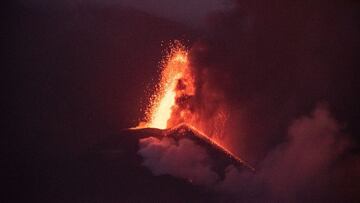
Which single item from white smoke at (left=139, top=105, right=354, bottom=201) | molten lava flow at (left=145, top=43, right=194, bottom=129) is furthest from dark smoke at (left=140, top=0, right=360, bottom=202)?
molten lava flow at (left=145, top=43, right=194, bottom=129)

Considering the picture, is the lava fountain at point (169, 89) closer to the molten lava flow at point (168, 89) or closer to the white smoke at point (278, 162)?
the molten lava flow at point (168, 89)

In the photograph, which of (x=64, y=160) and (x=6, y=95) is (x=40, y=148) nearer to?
(x=64, y=160)

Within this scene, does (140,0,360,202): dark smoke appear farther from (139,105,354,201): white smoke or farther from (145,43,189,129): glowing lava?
(145,43,189,129): glowing lava

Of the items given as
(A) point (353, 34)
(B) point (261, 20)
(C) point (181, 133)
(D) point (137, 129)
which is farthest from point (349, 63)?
(D) point (137, 129)

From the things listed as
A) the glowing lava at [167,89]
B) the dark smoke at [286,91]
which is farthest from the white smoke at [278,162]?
the glowing lava at [167,89]

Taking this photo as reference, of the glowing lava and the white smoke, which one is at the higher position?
the glowing lava

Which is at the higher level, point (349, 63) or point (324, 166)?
point (349, 63)

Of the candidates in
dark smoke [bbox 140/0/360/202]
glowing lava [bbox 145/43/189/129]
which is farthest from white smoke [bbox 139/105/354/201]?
glowing lava [bbox 145/43/189/129]

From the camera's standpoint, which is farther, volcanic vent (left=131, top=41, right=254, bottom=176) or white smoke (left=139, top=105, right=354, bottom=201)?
volcanic vent (left=131, top=41, right=254, bottom=176)

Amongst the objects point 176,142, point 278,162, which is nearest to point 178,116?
point 176,142
